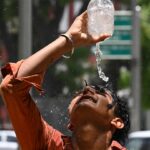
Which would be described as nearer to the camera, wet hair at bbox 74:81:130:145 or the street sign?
wet hair at bbox 74:81:130:145

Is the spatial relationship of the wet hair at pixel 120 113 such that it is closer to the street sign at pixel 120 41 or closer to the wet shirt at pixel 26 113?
the wet shirt at pixel 26 113

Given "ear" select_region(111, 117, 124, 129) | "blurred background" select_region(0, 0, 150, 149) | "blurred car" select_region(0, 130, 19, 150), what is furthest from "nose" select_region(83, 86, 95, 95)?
"blurred car" select_region(0, 130, 19, 150)

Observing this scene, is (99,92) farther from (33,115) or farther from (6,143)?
(6,143)

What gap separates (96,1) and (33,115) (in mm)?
570

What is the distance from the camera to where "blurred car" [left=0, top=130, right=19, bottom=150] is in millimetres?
12859

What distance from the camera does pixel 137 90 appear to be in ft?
46.9

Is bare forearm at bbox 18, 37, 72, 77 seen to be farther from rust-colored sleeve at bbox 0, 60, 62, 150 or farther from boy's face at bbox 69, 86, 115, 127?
boy's face at bbox 69, 86, 115, 127

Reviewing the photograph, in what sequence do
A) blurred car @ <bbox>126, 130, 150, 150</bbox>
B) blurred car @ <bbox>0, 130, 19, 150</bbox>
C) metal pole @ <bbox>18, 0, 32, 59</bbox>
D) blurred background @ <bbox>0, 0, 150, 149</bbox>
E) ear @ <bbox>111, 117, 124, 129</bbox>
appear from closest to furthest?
1. ear @ <bbox>111, 117, 124, 129</bbox>
2. metal pole @ <bbox>18, 0, 32, 59</bbox>
3. blurred car @ <bbox>126, 130, 150, 150</bbox>
4. blurred background @ <bbox>0, 0, 150, 149</bbox>
5. blurred car @ <bbox>0, 130, 19, 150</bbox>

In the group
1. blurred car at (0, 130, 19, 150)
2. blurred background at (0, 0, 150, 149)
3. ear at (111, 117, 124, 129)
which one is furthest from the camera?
blurred car at (0, 130, 19, 150)

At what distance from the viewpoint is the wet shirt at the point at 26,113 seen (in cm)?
271

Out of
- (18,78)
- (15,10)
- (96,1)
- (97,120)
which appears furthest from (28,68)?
(15,10)

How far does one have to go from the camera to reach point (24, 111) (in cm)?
275

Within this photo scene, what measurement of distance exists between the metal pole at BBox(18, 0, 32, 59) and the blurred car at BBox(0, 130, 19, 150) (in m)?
5.84

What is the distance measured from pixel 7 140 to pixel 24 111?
11314 mm
